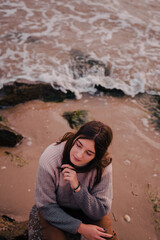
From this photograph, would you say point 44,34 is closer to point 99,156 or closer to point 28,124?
point 28,124

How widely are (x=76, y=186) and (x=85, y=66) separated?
467 centimetres

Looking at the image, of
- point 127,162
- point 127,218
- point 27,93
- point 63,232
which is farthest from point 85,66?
point 63,232

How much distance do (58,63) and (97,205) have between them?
15.9 ft

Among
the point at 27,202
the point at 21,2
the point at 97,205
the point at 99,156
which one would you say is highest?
the point at 21,2

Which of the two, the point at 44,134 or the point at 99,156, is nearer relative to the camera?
the point at 99,156

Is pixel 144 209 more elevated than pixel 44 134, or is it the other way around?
pixel 44 134

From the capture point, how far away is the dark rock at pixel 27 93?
15.6ft

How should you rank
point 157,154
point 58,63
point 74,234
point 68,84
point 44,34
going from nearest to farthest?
point 74,234, point 157,154, point 68,84, point 58,63, point 44,34

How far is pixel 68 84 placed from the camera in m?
5.52

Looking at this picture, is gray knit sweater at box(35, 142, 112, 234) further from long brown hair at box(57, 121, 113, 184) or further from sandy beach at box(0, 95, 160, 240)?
sandy beach at box(0, 95, 160, 240)

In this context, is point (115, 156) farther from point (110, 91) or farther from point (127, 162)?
point (110, 91)

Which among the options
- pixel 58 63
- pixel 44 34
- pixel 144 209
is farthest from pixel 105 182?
pixel 44 34

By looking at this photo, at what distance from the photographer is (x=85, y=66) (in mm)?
6227

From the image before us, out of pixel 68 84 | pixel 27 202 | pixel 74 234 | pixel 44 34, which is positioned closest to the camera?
pixel 74 234
